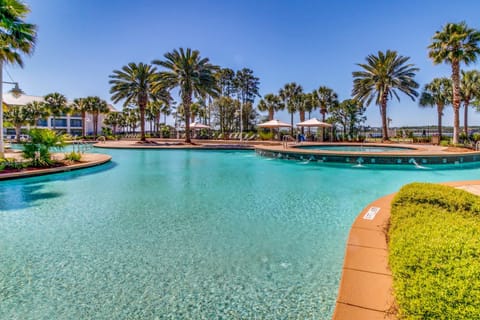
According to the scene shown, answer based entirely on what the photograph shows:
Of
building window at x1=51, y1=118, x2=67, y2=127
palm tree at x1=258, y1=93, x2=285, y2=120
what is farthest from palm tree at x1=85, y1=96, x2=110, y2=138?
building window at x1=51, y1=118, x2=67, y2=127

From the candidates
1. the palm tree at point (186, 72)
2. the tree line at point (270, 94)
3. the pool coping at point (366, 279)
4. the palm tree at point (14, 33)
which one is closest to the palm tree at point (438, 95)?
the tree line at point (270, 94)

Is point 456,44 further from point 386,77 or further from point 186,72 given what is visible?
point 186,72

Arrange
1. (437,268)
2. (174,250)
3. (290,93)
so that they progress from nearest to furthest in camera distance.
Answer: (437,268)
(174,250)
(290,93)

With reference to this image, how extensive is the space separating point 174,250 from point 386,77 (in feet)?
91.8

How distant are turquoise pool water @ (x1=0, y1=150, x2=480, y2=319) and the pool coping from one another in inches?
13.6

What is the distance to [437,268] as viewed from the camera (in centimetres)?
191

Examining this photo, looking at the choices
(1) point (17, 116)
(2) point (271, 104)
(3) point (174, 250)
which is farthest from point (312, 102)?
(1) point (17, 116)

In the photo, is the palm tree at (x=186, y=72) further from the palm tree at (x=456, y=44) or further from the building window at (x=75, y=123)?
the building window at (x=75, y=123)

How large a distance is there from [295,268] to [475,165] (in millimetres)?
14658

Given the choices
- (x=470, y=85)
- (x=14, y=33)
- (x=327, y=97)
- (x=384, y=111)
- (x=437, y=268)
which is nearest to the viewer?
(x=437, y=268)

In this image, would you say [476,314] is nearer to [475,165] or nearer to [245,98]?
[475,165]

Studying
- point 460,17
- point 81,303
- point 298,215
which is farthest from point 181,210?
point 460,17

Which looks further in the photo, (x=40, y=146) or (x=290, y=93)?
(x=290, y=93)

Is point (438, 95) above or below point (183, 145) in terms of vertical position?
above
